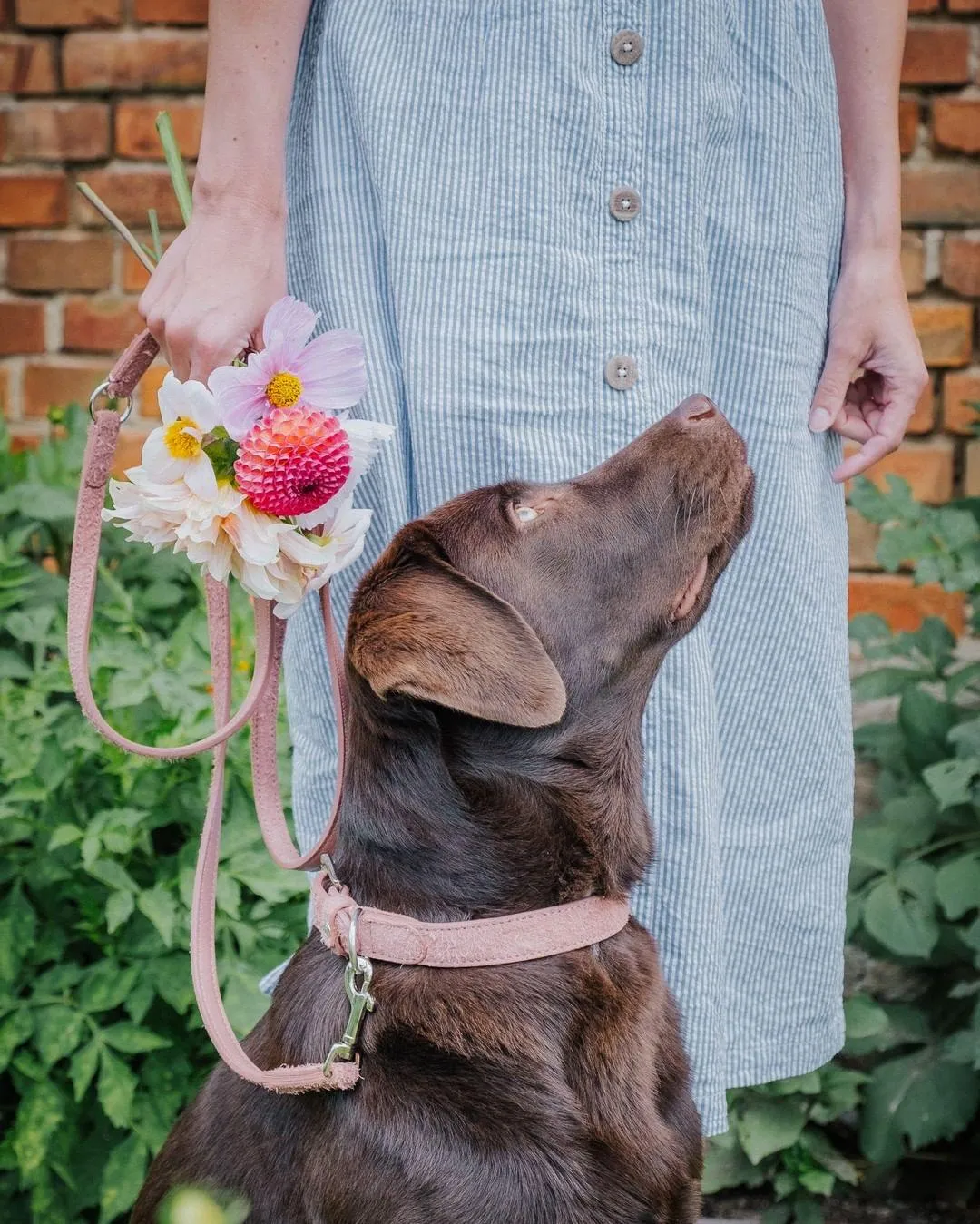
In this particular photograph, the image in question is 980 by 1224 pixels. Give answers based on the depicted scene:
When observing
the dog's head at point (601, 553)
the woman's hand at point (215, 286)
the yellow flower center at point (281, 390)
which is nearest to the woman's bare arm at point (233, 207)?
the woman's hand at point (215, 286)

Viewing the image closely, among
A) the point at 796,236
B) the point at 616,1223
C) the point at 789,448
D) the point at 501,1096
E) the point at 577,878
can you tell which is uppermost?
the point at 796,236

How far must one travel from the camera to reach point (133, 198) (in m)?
3.74

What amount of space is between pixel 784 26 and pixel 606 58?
283 millimetres

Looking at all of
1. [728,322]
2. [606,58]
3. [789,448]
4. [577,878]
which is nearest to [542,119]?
[606,58]

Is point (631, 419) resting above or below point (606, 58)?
below

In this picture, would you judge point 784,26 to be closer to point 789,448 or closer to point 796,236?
point 796,236

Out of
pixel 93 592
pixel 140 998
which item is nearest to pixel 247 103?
pixel 93 592

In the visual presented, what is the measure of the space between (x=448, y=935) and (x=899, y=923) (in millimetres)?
1407

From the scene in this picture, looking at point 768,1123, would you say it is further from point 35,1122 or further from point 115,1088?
point 35,1122

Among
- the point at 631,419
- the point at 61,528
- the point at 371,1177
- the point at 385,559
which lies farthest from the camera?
the point at 61,528

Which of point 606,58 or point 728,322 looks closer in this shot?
point 606,58

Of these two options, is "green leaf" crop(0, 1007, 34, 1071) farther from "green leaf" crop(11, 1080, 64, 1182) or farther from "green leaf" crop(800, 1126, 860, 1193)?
"green leaf" crop(800, 1126, 860, 1193)

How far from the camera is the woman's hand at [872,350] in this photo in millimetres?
2043

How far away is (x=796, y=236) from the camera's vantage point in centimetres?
194
